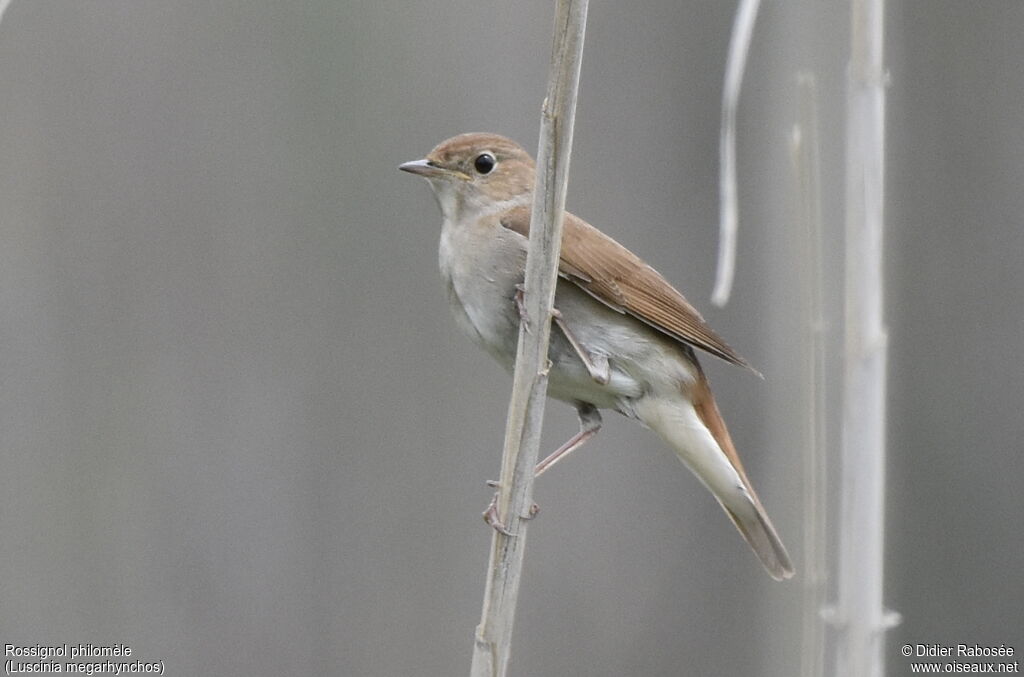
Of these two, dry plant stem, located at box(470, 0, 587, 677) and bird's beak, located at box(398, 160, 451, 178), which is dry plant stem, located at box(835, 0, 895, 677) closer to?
dry plant stem, located at box(470, 0, 587, 677)

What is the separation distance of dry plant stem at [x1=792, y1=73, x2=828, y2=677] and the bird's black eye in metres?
0.94

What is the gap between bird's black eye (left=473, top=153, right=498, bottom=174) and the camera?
122 inches

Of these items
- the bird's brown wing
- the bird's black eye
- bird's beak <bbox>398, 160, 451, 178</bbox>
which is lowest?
the bird's brown wing

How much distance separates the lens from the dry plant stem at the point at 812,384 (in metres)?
2.27

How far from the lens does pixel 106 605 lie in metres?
4.05

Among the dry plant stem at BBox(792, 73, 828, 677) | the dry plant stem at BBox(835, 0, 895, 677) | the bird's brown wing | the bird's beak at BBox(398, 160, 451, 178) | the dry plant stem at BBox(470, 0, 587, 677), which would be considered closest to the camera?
the dry plant stem at BBox(470, 0, 587, 677)

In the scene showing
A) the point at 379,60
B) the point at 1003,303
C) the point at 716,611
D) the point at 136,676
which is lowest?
the point at 136,676

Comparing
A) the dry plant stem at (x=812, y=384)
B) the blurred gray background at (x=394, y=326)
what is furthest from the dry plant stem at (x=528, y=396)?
the blurred gray background at (x=394, y=326)

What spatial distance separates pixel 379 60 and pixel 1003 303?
7.91 ft

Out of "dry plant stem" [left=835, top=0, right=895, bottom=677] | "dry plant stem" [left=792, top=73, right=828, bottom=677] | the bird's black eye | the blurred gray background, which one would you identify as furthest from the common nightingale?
the blurred gray background

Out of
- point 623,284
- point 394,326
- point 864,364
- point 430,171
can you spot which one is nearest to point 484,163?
point 430,171

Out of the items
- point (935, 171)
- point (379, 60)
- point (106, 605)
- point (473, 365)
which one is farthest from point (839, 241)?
point (106, 605)

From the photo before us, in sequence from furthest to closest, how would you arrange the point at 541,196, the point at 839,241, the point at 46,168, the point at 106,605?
the point at 46,168
the point at 106,605
the point at 839,241
the point at 541,196

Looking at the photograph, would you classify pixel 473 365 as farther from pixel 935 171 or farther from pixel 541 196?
pixel 541 196
